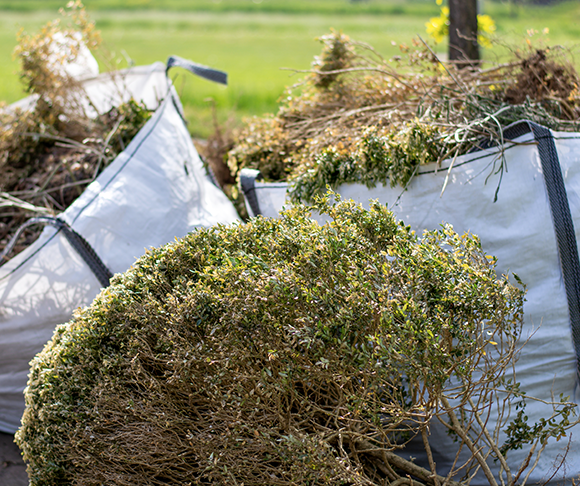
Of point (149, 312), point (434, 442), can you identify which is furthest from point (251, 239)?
point (434, 442)

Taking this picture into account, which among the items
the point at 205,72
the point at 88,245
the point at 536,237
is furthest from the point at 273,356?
the point at 205,72

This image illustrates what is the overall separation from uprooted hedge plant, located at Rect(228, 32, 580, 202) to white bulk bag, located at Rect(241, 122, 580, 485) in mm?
110

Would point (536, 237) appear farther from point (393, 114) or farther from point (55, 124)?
point (55, 124)

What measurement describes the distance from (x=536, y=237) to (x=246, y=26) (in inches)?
1214

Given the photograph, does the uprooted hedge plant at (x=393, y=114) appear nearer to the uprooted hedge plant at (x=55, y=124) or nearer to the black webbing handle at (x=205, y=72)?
the black webbing handle at (x=205, y=72)

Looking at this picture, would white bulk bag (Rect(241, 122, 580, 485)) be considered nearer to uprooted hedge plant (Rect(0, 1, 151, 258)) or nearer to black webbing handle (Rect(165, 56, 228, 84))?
black webbing handle (Rect(165, 56, 228, 84))

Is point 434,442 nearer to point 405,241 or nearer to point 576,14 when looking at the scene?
point 405,241

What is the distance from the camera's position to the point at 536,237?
7.79ft

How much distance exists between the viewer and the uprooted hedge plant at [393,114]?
256 centimetres

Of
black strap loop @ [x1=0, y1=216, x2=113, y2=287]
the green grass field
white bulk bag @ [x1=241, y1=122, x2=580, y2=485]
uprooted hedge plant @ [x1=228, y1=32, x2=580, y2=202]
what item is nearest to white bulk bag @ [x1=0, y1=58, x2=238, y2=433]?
black strap loop @ [x1=0, y1=216, x2=113, y2=287]

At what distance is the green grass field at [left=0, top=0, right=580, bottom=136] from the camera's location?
2014cm

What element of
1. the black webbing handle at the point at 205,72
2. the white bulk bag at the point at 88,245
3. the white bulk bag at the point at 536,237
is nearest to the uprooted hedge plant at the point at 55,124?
the black webbing handle at the point at 205,72

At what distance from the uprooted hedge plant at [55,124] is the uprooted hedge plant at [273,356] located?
197 cm

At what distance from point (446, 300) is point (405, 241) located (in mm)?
312
